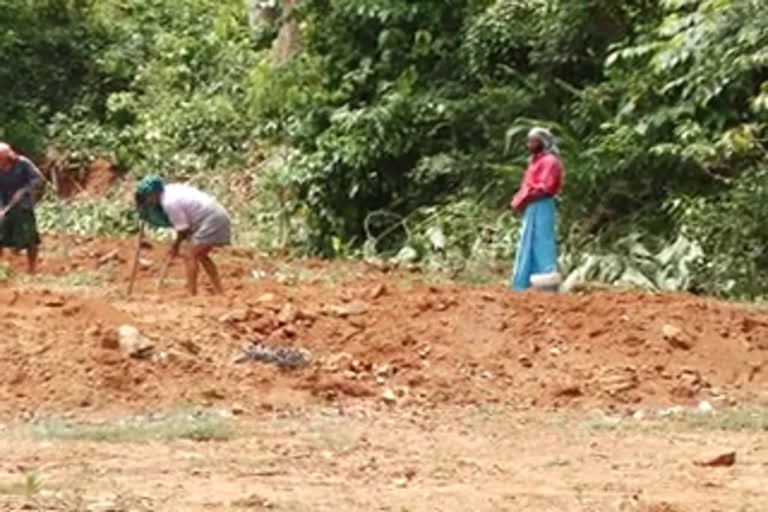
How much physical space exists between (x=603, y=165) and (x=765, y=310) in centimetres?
428

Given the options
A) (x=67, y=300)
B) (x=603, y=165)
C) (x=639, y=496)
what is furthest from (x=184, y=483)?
(x=603, y=165)

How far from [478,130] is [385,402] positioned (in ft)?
32.7

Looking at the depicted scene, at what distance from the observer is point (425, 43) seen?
2091 centimetres

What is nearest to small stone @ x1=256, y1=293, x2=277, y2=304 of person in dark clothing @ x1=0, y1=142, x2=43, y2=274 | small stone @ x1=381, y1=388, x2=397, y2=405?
small stone @ x1=381, y1=388, x2=397, y2=405

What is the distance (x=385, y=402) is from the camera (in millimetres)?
10727

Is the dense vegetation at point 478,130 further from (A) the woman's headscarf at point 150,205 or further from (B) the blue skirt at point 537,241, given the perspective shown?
(A) the woman's headscarf at point 150,205

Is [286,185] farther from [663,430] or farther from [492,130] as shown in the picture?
[663,430]

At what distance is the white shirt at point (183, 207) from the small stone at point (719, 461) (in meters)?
6.04

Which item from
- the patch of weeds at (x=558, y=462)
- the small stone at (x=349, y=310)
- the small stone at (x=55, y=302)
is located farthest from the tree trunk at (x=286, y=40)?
the patch of weeds at (x=558, y=462)

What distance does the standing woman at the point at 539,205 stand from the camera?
563 inches

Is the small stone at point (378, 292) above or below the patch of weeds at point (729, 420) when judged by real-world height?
above

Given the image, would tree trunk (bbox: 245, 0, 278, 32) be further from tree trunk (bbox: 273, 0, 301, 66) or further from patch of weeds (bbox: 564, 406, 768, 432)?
patch of weeds (bbox: 564, 406, 768, 432)

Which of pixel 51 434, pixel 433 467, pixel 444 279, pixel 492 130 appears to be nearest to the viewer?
pixel 433 467

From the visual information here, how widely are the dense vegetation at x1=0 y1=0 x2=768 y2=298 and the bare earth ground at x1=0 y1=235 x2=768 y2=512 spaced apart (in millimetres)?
2850
